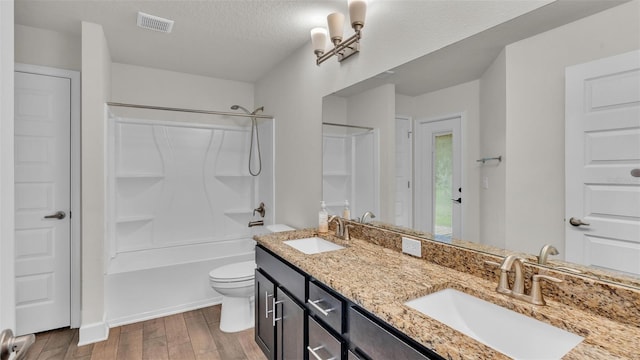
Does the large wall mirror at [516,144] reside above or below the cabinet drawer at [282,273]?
above

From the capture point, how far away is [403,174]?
1.65 metres

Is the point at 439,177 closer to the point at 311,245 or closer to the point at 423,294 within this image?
the point at 423,294

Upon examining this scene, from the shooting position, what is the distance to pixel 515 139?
44.9 inches

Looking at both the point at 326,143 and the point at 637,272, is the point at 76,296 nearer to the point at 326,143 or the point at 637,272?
the point at 326,143

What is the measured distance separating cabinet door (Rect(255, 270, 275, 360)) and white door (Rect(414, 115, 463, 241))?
97 cm

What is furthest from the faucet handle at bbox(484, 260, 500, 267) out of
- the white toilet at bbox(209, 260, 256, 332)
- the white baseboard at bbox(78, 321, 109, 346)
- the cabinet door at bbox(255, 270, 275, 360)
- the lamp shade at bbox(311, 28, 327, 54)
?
the white baseboard at bbox(78, 321, 109, 346)

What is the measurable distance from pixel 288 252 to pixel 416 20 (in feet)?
4.50

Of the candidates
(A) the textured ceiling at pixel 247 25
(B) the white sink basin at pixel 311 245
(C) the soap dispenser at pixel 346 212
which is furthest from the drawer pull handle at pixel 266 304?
(A) the textured ceiling at pixel 247 25

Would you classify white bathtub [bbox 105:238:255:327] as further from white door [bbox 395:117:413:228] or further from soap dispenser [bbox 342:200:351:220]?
white door [bbox 395:117:413:228]

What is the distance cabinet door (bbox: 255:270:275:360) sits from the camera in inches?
71.0

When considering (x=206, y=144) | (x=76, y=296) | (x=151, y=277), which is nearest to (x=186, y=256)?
→ (x=151, y=277)

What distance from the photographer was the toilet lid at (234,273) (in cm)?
240

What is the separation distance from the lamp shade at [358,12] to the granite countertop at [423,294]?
1270 millimetres
